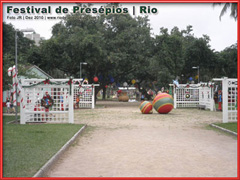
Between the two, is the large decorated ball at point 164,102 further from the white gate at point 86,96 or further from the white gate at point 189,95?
the white gate at point 86,96

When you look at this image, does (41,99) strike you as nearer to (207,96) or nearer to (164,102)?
(164,102)

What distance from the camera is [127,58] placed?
1404 inches

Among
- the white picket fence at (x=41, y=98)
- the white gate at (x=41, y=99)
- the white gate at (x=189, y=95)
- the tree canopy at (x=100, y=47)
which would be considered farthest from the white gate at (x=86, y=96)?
the white gate at (x=41, y=99)

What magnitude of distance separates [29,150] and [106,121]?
9.99 metres

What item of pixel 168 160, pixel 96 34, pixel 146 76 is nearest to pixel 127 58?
pixel 96 34

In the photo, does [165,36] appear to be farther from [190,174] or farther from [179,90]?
[190,174]

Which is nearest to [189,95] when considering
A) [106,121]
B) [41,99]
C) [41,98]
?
[106,121]

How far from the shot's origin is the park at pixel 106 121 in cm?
750

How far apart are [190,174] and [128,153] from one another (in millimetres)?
2607

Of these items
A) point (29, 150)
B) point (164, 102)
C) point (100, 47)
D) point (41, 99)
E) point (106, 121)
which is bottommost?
point (106, 121)

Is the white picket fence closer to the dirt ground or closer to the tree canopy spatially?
the dirt ground

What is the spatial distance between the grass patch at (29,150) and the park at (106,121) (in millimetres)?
21

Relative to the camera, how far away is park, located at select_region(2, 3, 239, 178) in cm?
750

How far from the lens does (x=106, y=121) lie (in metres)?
18.5
